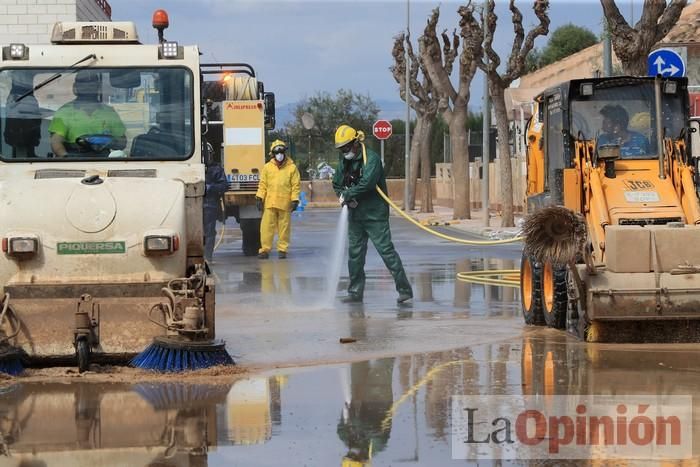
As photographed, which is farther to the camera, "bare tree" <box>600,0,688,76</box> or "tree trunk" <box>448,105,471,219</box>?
"tree trunk" <box>448,105,471,219</box>

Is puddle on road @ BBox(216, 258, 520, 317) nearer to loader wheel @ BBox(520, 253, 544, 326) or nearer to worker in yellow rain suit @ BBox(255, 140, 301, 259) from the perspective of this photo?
loader wheel @ BBox(520, 253, 544, 326)

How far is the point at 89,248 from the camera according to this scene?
9.10 metres

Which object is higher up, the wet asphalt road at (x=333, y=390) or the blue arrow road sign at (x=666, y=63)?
the blue arrow road sign at (x=666, y=63)

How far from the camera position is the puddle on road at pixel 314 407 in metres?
7.14

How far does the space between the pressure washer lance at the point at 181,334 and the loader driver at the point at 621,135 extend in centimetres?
437

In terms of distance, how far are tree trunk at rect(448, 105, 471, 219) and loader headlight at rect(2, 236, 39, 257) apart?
2550cm

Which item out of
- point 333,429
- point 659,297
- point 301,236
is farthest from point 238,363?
point 301,236

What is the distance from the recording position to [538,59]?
64.6 m

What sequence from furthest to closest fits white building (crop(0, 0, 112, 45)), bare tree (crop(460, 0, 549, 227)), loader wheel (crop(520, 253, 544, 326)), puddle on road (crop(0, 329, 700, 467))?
1. bare tree (crop(460, 0, 549, 227))
2. white building (crop(0, 0, 112, 45))
3. loader wheel (crop(520, 253, 544, 326))
4. puddle on road (crop(0, 329, 700, 467))

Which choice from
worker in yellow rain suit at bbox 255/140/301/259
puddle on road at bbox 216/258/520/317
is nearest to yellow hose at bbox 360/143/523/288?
puddle on road at bbox 216/258/520/317

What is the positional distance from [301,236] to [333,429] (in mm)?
20520

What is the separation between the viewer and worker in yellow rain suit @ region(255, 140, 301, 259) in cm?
2184

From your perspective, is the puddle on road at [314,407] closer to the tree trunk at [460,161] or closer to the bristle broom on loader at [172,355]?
the bristle broom on loader at [172,355]

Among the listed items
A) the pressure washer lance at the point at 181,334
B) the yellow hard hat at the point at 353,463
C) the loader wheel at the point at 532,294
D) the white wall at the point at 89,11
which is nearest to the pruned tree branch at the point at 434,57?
the white wall at the point at 89,11
